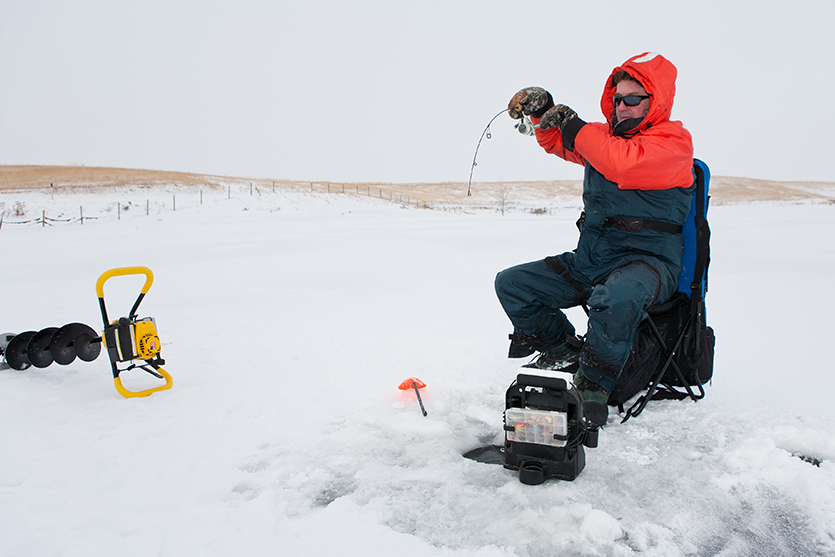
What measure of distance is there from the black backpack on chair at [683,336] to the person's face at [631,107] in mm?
451

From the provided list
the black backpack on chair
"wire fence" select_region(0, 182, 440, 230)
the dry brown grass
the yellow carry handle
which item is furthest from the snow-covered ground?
the dry brown grass

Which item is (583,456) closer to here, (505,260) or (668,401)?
(668,401)

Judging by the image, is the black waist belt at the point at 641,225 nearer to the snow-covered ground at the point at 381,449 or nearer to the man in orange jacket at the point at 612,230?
the man in orange jacket at the point at 612,230

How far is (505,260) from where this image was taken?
31.1 feet

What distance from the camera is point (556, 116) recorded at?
9.11 ft

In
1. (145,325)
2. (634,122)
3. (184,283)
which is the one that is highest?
(634,122)

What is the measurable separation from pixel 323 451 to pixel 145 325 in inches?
55.5

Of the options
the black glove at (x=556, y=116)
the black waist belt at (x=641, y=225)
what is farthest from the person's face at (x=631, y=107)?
the black waist belt at (x=641, y=225)

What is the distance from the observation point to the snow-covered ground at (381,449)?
1727 mm

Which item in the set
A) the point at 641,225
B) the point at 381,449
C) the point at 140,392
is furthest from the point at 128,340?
the point at 641,225

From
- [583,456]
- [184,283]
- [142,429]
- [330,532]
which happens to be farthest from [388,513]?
[184,283]

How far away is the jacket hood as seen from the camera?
2580 millimetres

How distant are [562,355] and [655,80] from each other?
1.60 metres

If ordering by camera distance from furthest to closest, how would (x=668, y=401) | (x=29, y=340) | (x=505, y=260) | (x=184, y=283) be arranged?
(x=505, y=260) < (x=184, y=283) < (x=29, y=340) < (x=668, y=401)
